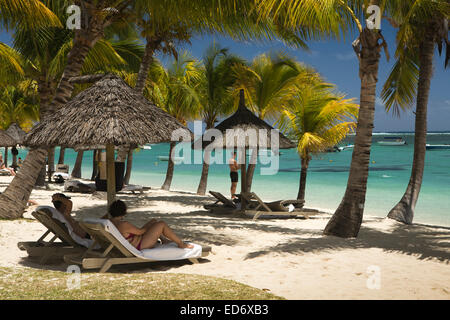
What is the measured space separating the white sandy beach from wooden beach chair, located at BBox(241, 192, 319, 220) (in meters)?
0.26

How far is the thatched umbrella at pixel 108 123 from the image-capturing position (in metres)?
6.81

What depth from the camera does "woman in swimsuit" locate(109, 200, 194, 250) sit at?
5566 mm

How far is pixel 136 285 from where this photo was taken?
455 cm

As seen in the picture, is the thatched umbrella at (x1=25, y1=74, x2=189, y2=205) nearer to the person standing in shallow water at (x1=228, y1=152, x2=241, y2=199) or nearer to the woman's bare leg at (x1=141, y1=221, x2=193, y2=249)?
the woman's bare leg at (x1=141, y1=221, x2=193, y2=249)

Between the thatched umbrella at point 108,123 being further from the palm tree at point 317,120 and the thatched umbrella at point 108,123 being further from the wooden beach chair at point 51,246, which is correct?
the palm tree at point 317,120

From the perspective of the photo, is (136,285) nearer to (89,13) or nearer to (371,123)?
(371,123)

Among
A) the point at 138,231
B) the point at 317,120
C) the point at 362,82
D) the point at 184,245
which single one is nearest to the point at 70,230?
the point at 138,231

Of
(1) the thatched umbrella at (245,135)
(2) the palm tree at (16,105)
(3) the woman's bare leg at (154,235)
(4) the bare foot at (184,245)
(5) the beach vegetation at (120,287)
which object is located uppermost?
(2) the palm tree at (16,105)

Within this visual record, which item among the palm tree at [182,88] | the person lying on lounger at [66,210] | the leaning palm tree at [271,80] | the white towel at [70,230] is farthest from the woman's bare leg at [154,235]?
the palm tree at [182,88]

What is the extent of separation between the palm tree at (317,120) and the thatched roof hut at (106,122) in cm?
733

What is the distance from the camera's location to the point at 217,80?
17.6 meters

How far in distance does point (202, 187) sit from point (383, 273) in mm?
13152
